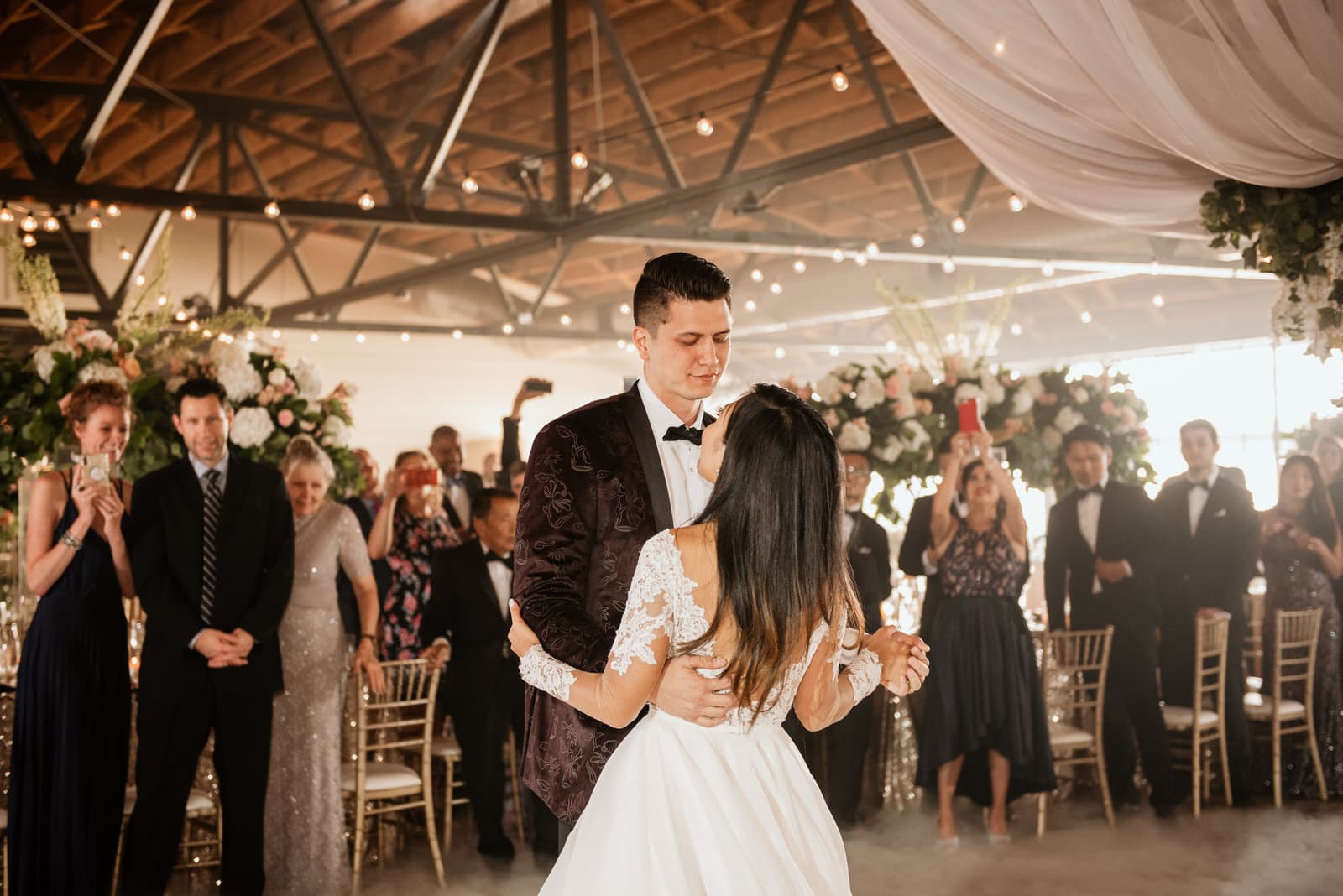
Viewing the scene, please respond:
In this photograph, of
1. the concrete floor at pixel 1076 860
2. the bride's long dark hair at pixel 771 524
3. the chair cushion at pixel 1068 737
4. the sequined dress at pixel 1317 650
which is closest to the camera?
the bride's long dark hair at pixel 771 524

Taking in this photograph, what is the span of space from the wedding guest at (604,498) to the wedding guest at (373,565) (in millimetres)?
2750

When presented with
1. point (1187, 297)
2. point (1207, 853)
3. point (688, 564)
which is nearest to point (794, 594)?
point (688, 564)

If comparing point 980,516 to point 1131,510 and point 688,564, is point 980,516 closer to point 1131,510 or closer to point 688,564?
point 1131,510

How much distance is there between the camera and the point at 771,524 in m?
2.01

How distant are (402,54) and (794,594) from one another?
834 centimetres

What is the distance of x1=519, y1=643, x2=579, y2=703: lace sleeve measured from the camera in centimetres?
211

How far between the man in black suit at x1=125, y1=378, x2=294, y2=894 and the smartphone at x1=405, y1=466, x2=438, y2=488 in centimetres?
143

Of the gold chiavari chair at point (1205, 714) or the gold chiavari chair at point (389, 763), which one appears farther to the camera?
the gold chiavari chair at point (1205, 714)

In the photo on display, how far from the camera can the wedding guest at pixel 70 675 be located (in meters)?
4.00

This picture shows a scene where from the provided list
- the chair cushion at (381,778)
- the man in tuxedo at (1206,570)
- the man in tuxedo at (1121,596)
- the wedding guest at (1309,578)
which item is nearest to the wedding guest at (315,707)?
the chair cushion at (381,778)

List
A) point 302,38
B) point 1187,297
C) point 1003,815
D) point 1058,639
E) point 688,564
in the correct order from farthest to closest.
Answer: point 1187,297 < point 302,38 < point 1058,639 < point 1003,815 < point 688,564

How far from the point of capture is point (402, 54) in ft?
30.8

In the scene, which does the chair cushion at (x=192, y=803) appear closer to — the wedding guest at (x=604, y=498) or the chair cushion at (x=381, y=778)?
the chair cushion at (x=381, y=778)

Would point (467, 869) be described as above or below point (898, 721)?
below
